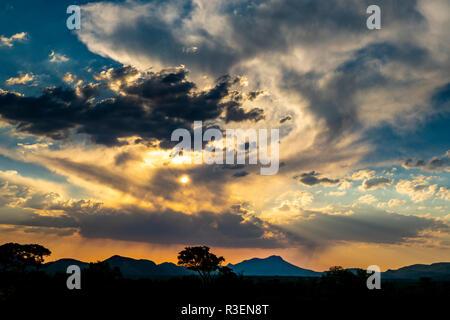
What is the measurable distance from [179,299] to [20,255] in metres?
79.9

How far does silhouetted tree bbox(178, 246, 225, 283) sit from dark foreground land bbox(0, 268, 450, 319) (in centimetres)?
2236

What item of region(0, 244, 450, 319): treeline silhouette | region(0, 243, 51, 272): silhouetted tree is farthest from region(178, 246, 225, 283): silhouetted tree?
region(0, 243, 51, 272): silhouetted tree

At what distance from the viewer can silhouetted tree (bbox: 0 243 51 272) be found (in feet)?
429

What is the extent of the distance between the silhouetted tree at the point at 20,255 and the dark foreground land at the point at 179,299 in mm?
21806

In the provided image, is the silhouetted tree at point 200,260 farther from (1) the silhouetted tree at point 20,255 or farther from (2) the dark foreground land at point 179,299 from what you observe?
(1) the silhouetted tree at point 20,255

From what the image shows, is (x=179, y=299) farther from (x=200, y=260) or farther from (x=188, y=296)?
(x=200, y=260)

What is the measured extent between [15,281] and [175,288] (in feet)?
145

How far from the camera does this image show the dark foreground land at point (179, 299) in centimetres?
7731

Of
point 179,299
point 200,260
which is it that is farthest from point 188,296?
point 200,260

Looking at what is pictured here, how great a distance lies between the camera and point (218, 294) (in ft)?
333

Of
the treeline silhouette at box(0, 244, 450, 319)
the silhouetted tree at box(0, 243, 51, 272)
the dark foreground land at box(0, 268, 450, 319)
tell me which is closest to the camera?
the dark foreground land at box(0, 268, 450, 319)

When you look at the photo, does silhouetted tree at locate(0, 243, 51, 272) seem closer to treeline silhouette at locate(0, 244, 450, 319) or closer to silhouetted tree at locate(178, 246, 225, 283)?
treeline silhouette at locate(0, 244, 450, 319)
